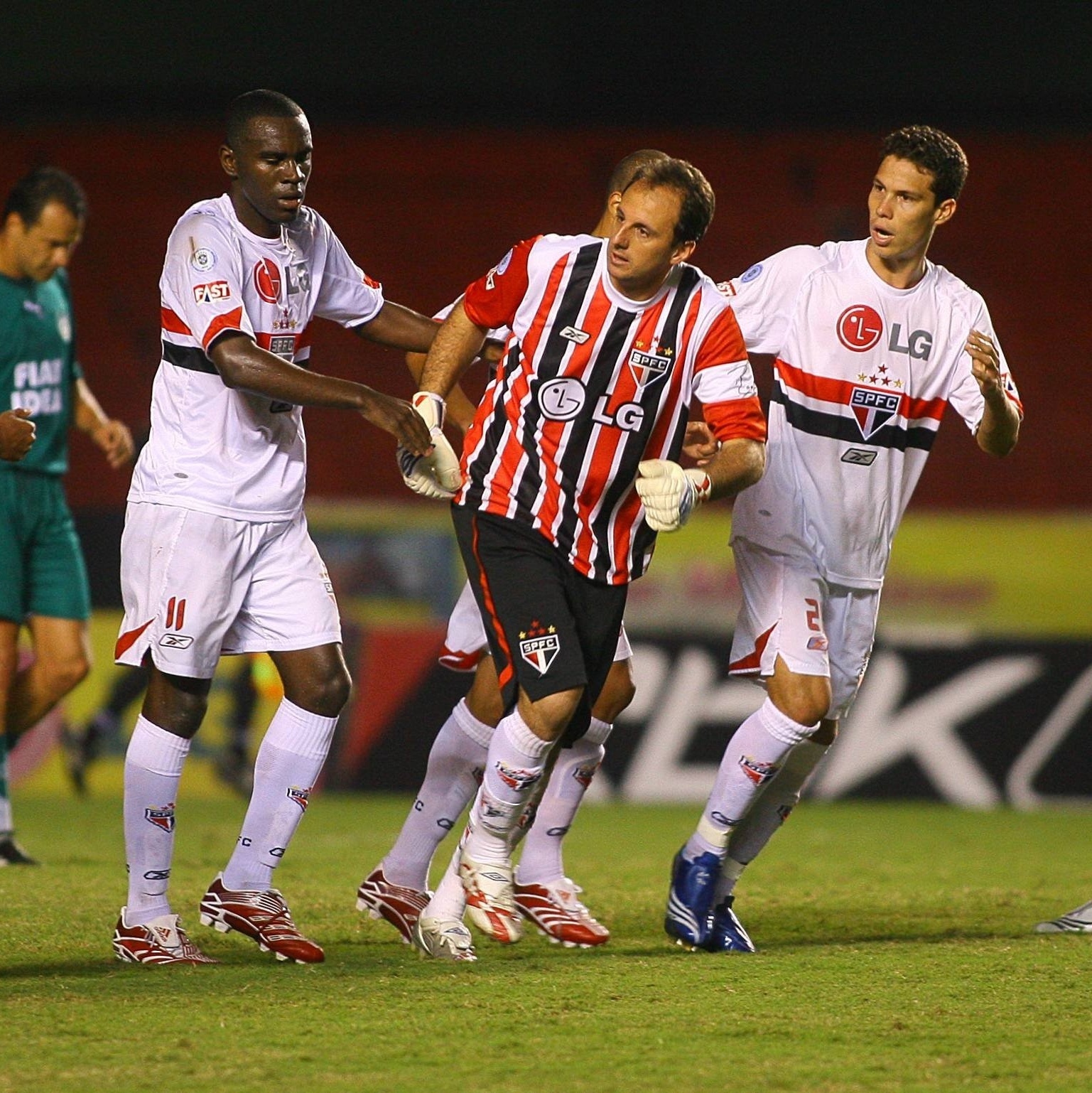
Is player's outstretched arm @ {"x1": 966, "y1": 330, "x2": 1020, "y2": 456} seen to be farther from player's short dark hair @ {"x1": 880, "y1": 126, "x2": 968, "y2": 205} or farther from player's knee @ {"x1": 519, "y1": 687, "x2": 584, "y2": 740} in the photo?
player's knee @ {"x1": 519, "y1": 687, "x2": 584, "y2": 740}

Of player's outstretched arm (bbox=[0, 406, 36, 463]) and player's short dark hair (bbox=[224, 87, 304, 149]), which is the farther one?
player's short dark hair (bbox=[224, 87, 304, 149])

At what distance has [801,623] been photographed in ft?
15.6

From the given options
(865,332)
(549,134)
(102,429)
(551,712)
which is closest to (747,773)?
(551,712)

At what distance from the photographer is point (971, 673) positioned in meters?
9.76

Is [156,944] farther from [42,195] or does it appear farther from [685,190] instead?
[42,195]

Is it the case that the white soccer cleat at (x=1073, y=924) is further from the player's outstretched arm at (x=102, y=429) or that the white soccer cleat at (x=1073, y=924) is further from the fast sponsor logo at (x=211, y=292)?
the player's outstretched arm at (x=102, y=429)

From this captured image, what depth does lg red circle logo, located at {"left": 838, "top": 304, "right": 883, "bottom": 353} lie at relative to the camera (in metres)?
4.86

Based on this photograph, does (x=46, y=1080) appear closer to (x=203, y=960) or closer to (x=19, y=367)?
(x=203, y=960)

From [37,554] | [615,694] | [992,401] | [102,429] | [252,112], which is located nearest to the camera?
[252,112]

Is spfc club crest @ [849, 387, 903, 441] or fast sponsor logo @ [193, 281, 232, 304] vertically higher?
spfc club crest @ [849, 387, 903, 441]

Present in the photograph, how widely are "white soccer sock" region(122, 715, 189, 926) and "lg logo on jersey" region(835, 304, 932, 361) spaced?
7.01 ft

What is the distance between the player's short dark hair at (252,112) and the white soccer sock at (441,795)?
1710mm

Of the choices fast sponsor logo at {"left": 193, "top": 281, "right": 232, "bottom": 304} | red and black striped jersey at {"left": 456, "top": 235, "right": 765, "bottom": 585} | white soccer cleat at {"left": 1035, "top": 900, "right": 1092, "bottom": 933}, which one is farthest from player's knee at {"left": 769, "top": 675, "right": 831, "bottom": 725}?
fast sponsor logo at {"left": 193, "top": 281, "right": 232, "bottom": 304}

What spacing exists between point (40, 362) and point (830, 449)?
3.49 meters
